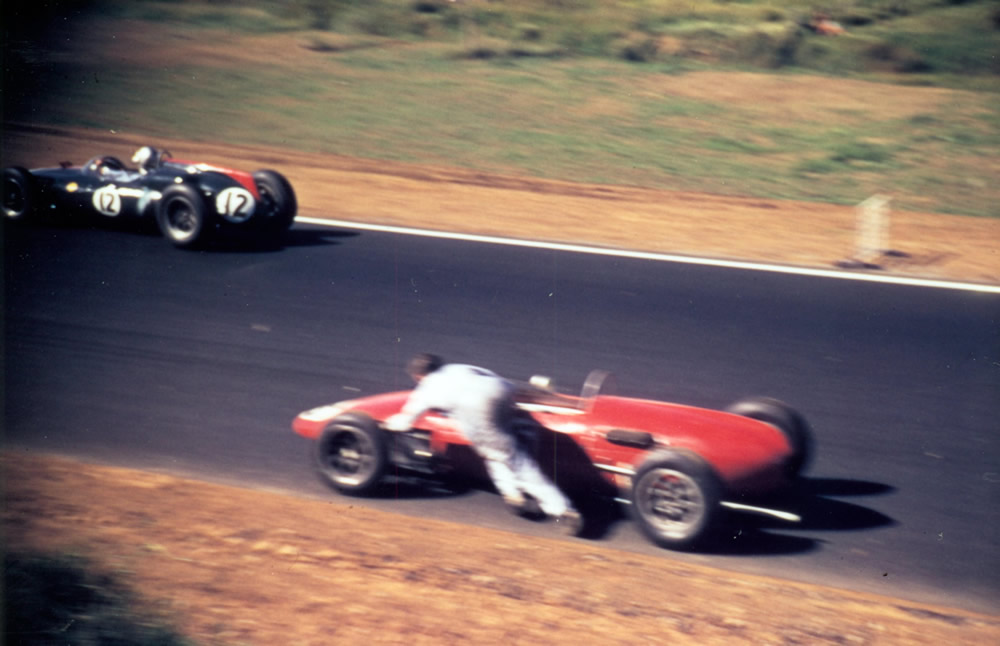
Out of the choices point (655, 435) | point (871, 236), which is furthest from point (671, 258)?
point (655, 435)

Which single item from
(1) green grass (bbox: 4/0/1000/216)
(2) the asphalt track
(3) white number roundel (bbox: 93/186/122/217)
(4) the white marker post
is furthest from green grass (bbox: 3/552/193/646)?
(1) green grass (bbox: 4/0/1000/216)

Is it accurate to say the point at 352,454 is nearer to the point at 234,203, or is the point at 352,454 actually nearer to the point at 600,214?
the point at 234,203

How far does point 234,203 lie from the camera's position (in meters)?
11.9

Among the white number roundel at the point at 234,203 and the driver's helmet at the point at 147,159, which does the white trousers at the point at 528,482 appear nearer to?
the white number roundel at the point at 234,203

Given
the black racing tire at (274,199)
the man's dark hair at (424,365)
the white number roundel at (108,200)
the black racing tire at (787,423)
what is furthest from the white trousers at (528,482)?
the white number roundel at (108,200)

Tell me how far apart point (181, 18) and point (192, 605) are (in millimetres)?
24952

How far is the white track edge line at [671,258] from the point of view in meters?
12.0

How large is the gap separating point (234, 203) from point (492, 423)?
245 inches

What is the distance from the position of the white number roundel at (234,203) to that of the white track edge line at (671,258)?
1861 millimetres

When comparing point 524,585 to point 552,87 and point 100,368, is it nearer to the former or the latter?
point 100,368

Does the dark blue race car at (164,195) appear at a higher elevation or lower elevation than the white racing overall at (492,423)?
higher

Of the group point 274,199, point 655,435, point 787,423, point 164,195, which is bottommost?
point 655,435

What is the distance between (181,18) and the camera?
91.1ft

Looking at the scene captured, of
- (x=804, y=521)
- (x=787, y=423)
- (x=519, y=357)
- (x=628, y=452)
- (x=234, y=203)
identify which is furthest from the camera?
(x=234, y=203)
